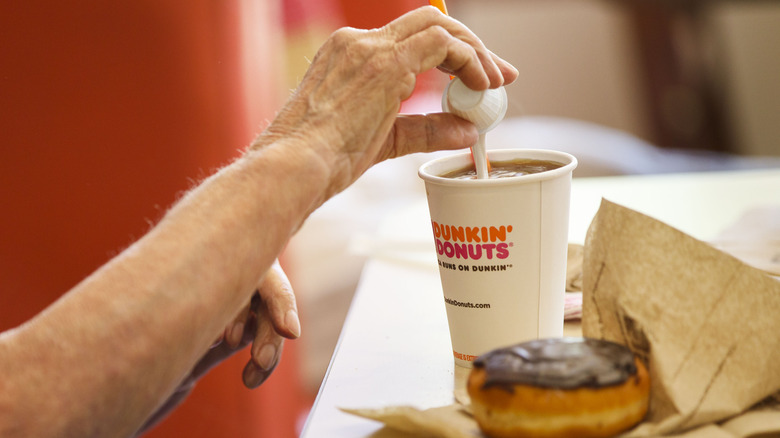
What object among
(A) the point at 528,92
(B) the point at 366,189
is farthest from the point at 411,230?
(A) the point at 528,92

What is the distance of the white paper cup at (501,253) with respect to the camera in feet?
2.17

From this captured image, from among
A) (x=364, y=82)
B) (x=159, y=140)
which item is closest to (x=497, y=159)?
(x=364, y=82)

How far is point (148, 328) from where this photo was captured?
1.76 feet

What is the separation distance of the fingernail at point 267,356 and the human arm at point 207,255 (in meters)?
0.20

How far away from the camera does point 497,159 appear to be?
78cm

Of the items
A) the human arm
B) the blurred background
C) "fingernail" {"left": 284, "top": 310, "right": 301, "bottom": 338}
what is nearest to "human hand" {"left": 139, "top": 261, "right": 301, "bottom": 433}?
"fingernail" {"left": 284, "top": 310, "right": 301, "bottom": 338}

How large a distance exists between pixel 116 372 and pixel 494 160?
422 mm

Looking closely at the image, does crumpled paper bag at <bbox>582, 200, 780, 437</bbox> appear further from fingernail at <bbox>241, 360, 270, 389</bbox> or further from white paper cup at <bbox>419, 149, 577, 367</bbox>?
fingernail at <bbox>241, 360, 270, 389</bbox>

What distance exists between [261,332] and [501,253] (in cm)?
29

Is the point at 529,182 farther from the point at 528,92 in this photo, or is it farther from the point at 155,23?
the point at 528,92

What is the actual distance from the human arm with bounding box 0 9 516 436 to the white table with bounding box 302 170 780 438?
0.46 ft

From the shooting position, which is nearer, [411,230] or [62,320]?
[62,320]

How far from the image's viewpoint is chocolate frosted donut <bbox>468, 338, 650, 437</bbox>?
48cm

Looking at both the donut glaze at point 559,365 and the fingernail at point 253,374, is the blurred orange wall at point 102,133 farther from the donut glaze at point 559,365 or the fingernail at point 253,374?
the donut glaze at point 559,365
